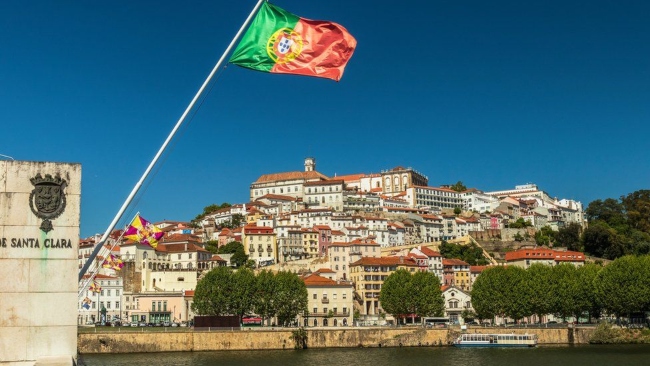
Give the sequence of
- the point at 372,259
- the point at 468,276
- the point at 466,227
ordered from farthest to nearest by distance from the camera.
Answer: the point at 466,227, the point at 468,276, the point at 372,259

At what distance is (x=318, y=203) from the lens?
477ft

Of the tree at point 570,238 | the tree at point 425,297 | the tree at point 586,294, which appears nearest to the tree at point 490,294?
the tree at point 425,297

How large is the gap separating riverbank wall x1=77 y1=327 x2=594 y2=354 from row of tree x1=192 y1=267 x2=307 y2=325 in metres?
7.80

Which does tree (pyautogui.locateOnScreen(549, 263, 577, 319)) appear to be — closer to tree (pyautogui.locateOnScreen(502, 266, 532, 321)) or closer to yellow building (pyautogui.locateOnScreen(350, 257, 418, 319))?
tree (pyautogui.locateOnScreen(502, 266, 532, 321))

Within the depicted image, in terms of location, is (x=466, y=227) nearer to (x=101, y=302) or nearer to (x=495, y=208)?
(x=495, y=208)

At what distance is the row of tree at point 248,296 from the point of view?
6750 centimetres

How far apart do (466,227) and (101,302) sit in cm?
7542

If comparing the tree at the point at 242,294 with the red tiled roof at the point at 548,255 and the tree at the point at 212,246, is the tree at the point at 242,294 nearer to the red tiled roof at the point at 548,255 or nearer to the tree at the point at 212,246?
the tree at the point at 212,246

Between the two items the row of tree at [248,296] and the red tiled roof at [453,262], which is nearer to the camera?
the row of tree at [248,296]

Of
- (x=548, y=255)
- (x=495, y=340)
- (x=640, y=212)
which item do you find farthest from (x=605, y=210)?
(x=495, y=340)

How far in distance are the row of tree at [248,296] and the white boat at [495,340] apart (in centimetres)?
1571

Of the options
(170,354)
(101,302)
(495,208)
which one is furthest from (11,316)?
(495,208)

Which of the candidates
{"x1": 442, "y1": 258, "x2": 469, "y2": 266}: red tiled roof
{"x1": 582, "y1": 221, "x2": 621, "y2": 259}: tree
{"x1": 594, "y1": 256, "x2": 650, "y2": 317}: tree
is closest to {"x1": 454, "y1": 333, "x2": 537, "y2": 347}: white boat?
{"x1": 594, "y1": 256, "x2": 650, "y2": 317}: tree

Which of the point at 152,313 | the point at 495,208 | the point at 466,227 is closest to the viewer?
the point at 152,313
